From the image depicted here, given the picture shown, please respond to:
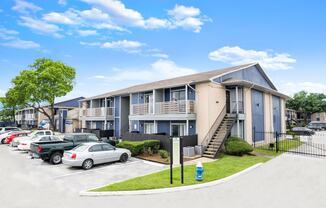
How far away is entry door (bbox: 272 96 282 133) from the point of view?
25058 mm

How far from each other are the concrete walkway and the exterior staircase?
4633mm

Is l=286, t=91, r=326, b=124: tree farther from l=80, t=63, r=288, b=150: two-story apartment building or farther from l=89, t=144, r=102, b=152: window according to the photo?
l=89, t=144, r=102, b=152: window

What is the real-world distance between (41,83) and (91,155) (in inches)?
1156

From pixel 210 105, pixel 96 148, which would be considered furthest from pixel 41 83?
pixel 210 105

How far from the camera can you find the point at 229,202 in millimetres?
7199

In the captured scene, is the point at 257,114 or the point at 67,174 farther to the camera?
the point at 257,114

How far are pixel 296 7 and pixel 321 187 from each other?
45.5ft

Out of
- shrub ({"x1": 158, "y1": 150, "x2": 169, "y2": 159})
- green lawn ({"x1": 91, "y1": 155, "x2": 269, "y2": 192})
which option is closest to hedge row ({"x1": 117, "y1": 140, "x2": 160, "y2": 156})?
shrub ({"x1": 158, "y1": 150, "x2": 169, "y2": 159})

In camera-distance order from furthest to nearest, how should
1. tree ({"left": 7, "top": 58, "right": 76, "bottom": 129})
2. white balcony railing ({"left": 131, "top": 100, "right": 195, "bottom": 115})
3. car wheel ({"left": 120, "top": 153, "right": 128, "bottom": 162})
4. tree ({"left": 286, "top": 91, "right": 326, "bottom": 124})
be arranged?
tree ({"left": 286, "top": 91, "right": 326, "bottom": 124}), tree ({"left": 7, "top": 58, "right": 76, "bottom": 129}), white balcony railing ({"left": 131, "top": 100, "right": 195, "bottom": 115}), car wheel ({"left": 120, "top": 153, "right": 128, "bottom": 162})

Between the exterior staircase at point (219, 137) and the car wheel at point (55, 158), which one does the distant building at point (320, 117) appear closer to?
the exterior staircase at point (219, 137)

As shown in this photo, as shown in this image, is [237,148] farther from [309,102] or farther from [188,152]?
[309,102]

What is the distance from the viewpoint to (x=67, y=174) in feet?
36.4

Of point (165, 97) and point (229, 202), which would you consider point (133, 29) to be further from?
point (229, 202)

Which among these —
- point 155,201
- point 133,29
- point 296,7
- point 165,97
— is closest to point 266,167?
point 155,201
